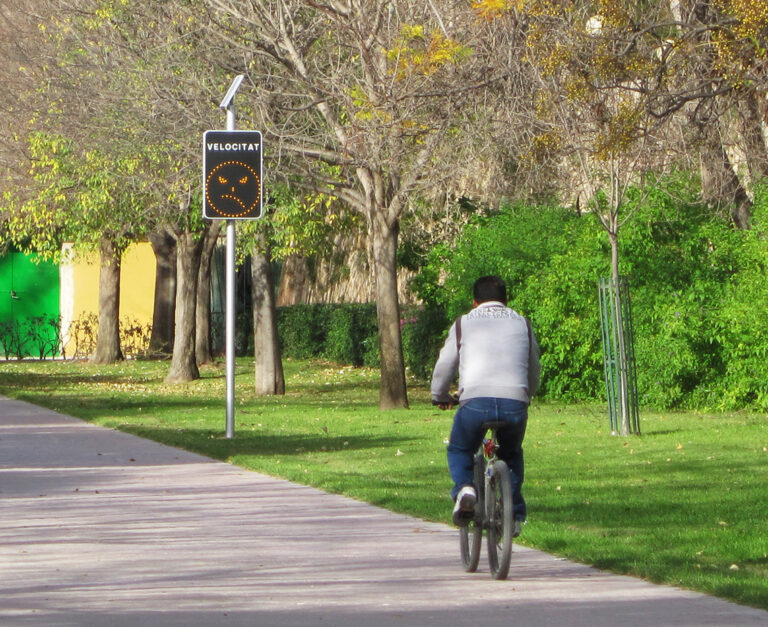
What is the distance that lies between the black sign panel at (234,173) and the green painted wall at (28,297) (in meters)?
25.3

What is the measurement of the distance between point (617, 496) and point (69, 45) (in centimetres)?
1455

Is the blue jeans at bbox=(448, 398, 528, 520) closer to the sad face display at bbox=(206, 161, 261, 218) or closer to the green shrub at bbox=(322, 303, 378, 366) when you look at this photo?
the sad face display at bbox=(206, 161, 261, 218)

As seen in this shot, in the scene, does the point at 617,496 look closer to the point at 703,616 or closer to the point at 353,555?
the point at 353,555

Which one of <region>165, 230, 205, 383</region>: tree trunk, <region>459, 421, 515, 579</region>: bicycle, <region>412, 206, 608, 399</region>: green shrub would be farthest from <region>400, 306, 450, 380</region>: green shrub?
<region>459, 421, 515, 579</region>: bicycle

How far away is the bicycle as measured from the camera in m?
7.49

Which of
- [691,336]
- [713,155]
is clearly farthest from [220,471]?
[713,155]

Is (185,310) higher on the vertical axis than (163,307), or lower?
lower

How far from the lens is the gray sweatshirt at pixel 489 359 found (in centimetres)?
774

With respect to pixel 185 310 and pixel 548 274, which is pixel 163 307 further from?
pixel 548 274

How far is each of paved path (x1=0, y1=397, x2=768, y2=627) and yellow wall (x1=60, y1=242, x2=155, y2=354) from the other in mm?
30590

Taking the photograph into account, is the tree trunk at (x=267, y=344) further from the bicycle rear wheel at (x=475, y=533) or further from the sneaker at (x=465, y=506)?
the sneaker at (x=465, y=506)

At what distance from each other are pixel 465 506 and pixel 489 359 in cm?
77

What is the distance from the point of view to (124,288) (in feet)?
141

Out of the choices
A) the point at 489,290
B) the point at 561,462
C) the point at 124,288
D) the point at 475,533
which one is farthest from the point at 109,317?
the point at 475,533
